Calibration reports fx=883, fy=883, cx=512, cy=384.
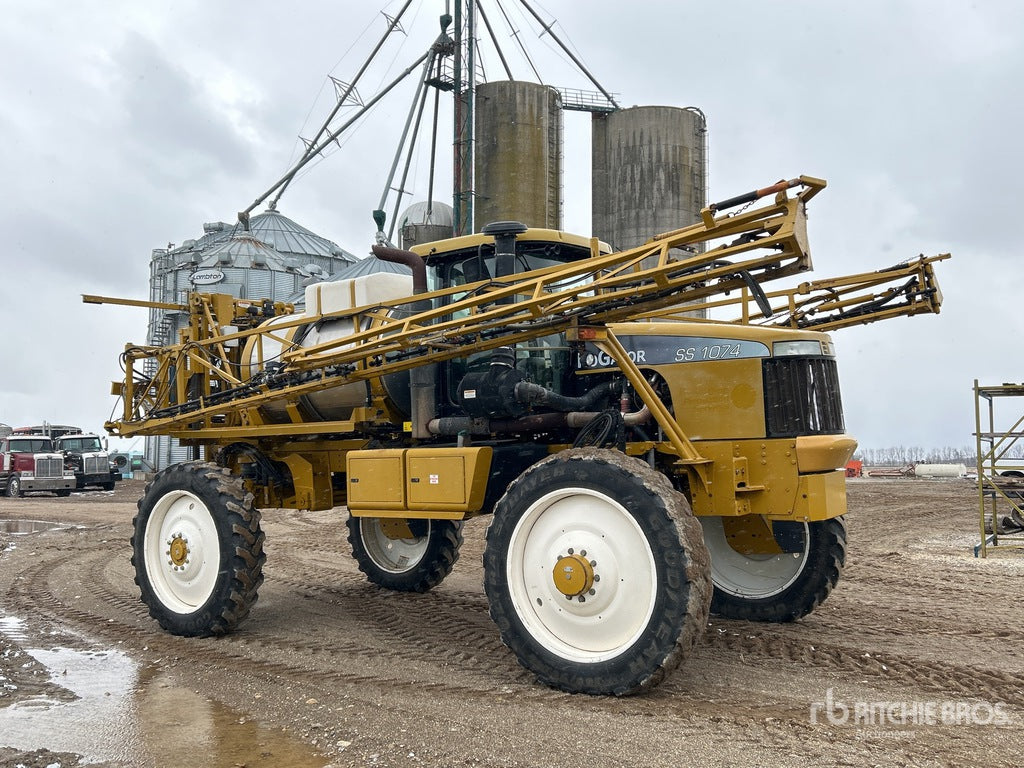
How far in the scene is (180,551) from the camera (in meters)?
7.30

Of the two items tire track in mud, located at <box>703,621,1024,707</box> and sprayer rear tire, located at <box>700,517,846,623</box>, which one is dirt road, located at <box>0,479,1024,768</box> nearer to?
tire track in mud, located at <box>703,621,1024,707</box>

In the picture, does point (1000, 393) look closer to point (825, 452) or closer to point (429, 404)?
point (825, 452)

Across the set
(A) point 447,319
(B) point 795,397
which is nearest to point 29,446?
(A) point 447,319

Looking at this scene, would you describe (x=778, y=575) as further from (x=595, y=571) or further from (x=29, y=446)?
A: (x=29, y=446)

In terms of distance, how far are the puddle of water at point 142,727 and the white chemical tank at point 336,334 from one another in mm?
2560

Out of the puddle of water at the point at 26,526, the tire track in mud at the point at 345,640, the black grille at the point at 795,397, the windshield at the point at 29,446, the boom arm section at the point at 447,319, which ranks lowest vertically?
the puddle of water at the point at 26,526

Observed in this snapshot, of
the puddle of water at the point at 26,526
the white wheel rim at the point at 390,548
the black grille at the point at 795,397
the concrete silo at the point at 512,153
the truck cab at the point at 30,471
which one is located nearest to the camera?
the black grille at the point at 795,397

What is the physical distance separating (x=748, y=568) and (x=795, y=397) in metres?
1.94

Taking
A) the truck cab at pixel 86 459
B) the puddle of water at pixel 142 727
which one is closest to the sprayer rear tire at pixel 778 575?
the puddle of water at pixel 142 727

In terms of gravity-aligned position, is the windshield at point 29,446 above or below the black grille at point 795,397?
below

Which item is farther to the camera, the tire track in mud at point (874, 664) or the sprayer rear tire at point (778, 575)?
the sprayer rear tire at point (778, 575)
